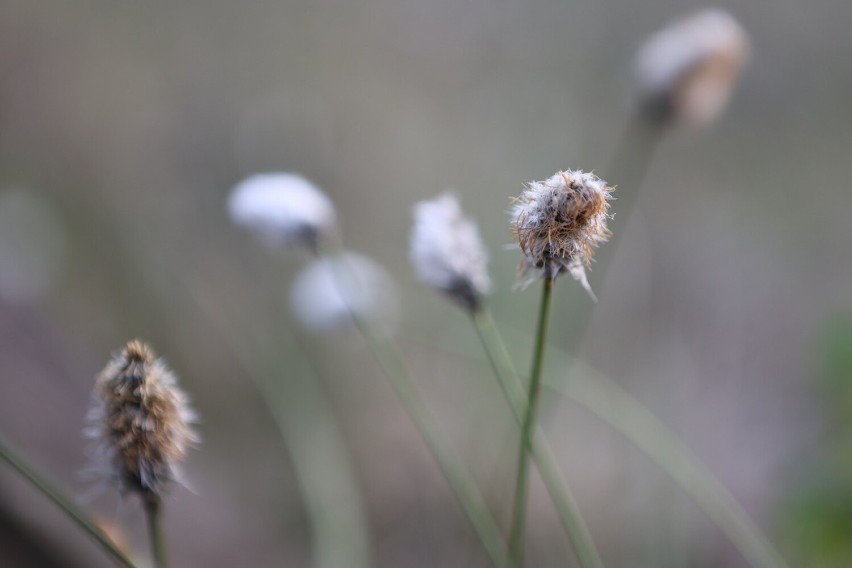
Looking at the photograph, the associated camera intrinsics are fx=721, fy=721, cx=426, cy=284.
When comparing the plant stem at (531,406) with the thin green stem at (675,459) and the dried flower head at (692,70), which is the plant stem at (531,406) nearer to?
the thin green stem at (675,459)

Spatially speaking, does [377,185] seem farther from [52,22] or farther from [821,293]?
[821,293]

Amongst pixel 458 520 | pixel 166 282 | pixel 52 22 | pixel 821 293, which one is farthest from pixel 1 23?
pixel 821 293

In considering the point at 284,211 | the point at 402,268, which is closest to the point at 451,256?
the point at 284,211

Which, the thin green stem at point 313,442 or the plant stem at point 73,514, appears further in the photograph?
the thin green stem at point 313,442

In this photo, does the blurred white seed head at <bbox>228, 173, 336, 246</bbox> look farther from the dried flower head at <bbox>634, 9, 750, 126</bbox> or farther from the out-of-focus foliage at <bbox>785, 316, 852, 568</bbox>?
the out-of-focus foliage at <bbox>785, 316, 852, 568</bbox>

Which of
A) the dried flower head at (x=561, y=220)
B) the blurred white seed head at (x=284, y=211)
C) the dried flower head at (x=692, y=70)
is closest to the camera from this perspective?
the dried flower head at (x=561, y=220)

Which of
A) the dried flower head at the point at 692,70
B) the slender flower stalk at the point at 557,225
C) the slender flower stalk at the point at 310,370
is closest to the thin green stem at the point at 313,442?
the slender flower stalk at the point at 310,370

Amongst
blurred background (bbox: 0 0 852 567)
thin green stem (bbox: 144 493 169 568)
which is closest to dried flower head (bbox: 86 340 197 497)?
thin green stem (bbox: 144 493 169 568)
